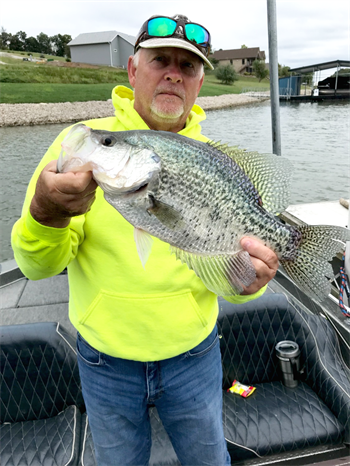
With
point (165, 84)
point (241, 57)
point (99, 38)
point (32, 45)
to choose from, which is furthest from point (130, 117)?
point (32, 45)

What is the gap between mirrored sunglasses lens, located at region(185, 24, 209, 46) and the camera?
6.61 ft

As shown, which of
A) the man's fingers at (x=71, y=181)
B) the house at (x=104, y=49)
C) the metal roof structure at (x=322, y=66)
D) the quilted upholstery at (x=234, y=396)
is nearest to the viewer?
the man's fingers at (x=71, y=181)

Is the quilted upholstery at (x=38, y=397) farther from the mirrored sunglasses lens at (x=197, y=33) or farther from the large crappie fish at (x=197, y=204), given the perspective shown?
the mirrored sunglasses lens at (x=197, y=33)

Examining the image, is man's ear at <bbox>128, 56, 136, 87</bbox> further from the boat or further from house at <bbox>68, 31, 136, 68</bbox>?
house at <bbox>68, 31, 136, 68</bbox>

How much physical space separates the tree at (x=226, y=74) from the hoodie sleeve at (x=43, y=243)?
70.8 m

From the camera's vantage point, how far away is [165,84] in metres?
1.97

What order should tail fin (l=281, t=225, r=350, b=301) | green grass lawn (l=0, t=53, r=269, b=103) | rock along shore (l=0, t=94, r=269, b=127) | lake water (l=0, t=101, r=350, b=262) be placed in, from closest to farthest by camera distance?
tail fin (l=281, t=225, r=350, b=301), lake water (l=0, t=101, r=350, b=262), rock along shore (l=0, t=94, r=269, b=127), green grass lawn (l=0, t=53, r=269, b=103)

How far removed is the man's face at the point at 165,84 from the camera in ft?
6.49

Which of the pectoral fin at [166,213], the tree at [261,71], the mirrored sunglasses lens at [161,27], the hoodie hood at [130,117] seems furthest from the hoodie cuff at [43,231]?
the tree at [261,71]

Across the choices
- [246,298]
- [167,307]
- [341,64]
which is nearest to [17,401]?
[167,307]

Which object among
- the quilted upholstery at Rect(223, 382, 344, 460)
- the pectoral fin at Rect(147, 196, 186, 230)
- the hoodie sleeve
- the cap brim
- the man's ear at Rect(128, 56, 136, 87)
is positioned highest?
the cap brim

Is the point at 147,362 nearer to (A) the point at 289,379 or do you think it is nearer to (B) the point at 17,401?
(B) the point at 17,401

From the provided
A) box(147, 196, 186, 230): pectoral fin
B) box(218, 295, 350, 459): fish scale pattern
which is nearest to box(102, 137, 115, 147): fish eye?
box(147, 196, 186, 230): pectoral fin

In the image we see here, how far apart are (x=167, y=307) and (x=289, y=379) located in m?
2.40
